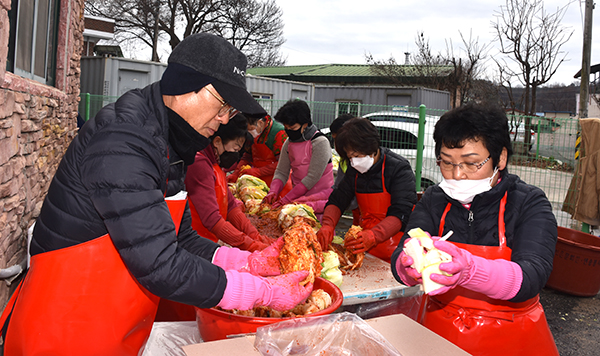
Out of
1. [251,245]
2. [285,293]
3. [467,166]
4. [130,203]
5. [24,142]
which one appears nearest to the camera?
[130,203]

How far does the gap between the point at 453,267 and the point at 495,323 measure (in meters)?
0.72

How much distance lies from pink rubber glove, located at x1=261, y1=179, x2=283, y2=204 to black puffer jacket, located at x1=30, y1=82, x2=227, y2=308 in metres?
3.69

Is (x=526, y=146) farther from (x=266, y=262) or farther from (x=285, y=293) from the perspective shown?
(x=285, y=293)

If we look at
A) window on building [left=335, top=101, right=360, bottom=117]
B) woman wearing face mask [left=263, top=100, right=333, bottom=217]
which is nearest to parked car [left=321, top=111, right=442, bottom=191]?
window on building [left=335, top=101, right=360, bottom=117]

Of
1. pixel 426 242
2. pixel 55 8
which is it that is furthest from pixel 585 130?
pixel 55 8

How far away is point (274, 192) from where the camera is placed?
5.64 meters

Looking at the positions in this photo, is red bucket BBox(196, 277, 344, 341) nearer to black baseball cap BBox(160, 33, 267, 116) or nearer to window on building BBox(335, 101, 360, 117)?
black baseball cap BBox(160, 33, 267, 116)

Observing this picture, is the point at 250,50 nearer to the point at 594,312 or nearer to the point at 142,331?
the point at 594,312

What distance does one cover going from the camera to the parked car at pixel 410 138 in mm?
7633

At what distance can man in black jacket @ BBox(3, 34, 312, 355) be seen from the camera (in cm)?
147

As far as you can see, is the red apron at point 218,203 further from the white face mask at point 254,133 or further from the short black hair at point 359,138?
the white face mask at point 254,133

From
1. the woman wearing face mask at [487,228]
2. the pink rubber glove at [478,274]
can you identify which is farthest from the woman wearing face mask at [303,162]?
the pink rubber glove at [478,274]

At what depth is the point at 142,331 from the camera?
5.77ft

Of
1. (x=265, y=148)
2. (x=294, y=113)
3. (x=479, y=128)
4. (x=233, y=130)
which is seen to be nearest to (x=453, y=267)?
(x=479, y=128)
